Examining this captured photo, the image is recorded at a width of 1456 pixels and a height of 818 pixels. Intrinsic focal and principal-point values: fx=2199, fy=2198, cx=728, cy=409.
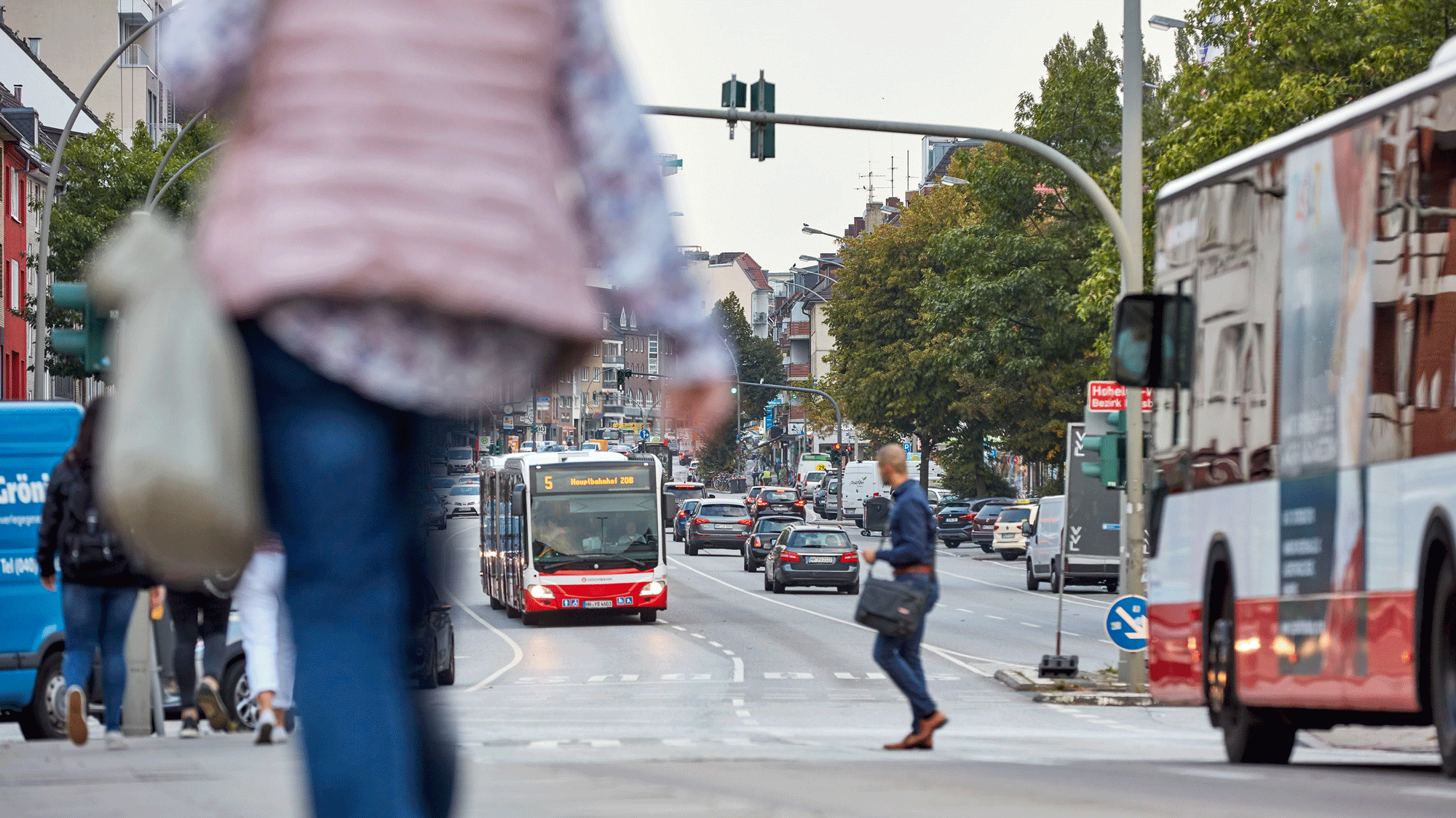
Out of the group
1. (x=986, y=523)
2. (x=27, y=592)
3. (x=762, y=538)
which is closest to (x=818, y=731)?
(x=27, y=592)

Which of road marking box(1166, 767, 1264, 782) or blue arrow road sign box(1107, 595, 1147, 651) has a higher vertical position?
road marking box(1166, 767, 1264, 782)

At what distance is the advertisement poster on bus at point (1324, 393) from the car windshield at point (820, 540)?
127ft

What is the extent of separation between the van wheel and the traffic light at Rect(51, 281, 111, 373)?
2186 millimetres

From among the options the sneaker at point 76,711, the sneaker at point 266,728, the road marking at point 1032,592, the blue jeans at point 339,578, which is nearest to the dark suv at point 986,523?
the road marking at point 1032,592

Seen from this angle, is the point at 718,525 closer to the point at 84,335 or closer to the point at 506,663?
the point at 506,663

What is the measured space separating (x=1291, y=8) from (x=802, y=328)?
5858 inches

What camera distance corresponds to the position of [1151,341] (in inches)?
494

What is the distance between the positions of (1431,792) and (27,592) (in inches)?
389

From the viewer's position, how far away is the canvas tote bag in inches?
101

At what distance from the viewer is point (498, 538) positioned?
142 ft

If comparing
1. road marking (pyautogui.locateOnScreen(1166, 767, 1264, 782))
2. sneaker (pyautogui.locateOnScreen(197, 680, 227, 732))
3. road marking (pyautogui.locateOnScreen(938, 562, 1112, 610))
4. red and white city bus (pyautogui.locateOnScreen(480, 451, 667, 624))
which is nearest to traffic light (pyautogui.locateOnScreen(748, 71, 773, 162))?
sneaker (pyautogui.locateOnScreen(197, 680, 227, 732))

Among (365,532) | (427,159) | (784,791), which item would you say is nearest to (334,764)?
(365,532)

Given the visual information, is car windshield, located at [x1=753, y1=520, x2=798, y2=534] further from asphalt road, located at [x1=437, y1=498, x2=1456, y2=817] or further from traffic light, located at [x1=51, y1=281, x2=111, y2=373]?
traffic light, located at [x1=51, y1=281, x2=111, y2=373]

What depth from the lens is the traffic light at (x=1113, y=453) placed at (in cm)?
2111
